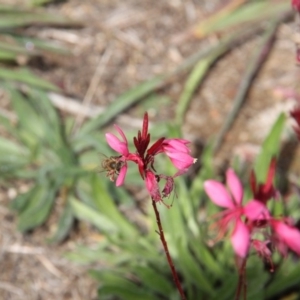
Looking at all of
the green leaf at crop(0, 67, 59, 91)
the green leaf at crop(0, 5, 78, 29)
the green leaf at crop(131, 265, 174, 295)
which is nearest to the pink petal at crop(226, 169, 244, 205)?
the green leaf at crop(131, 265, 174, 295)

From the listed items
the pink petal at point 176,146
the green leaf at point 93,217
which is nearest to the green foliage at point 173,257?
the green leaf at point 93,217

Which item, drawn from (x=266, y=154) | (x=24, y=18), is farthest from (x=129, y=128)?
(x=266, y=154)

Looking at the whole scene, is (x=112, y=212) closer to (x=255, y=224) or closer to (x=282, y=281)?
(x=282, y=281)

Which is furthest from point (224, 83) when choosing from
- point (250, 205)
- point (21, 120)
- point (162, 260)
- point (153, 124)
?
point (250, 205)

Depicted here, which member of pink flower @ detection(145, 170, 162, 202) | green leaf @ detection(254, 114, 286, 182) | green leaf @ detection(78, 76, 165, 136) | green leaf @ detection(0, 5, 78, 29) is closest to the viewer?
pink flower @ detection(145, 170, 162, 202)

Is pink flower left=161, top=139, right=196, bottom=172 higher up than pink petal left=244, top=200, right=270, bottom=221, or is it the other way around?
pink flower left=161, top=139, right=196, bottom=172

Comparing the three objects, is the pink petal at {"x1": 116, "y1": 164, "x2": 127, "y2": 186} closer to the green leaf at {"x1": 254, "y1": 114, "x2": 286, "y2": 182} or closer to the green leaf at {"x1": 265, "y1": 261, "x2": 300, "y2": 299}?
the green leaf at {"x1": 265, "y1": 261, "x2": 300, "y2": 299}

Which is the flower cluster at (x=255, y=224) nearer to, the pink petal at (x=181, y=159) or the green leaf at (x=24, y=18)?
the pink petal at (x=181, y=159)
